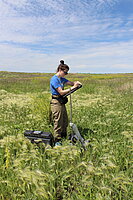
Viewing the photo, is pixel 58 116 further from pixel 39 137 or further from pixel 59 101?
pixel 39 137

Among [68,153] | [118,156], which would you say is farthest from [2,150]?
[118,156]

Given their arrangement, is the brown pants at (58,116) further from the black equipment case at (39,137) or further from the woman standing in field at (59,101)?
the black equipment case at (39,137)

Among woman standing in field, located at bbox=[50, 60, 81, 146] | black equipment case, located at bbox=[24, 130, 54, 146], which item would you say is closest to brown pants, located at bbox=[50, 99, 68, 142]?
woman standing in field, located at bbox=[50, 60, 81, 146]

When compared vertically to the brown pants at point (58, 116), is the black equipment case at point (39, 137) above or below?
below

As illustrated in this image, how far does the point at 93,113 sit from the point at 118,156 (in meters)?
4.33

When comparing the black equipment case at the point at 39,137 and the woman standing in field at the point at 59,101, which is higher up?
the woman standing in field at the point at 59,101

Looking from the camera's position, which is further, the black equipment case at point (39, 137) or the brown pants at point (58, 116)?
the brown pants at point (58, 116)

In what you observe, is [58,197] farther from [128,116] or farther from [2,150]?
[128,116]

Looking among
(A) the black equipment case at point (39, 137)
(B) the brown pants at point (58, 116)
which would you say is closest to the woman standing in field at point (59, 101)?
(B) the brown pants at point (58, 116)

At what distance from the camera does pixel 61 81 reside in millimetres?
4242

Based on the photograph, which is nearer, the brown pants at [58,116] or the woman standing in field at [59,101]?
the woman standing in field at [59,101]

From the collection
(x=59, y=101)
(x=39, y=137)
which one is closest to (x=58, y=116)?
(x=59, y=101)

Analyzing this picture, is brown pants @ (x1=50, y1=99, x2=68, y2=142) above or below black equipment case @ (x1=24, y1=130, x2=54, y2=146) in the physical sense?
above

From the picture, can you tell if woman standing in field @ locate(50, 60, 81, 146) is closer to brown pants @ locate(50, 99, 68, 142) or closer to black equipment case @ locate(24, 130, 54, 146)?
brown pants @ locate(50, 99, 68, 142)
